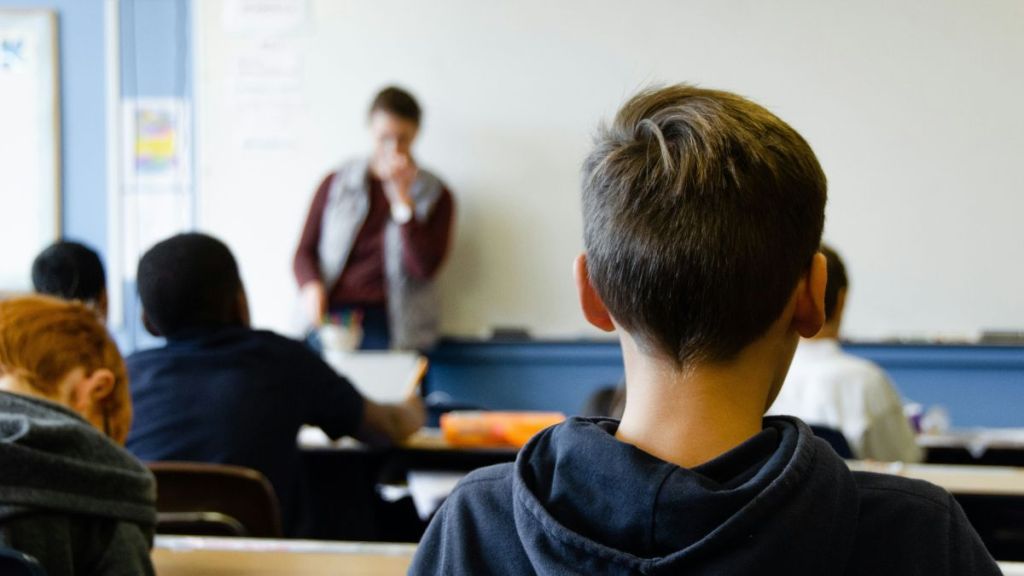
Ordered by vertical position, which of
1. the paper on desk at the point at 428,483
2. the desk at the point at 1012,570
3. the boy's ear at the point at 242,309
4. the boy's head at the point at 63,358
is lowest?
the paper on desk at the point at 428,483

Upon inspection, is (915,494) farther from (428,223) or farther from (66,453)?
(428,223)

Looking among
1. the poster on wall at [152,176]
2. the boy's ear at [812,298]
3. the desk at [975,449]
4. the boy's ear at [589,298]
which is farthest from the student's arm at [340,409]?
the poster on wall at [152,176]

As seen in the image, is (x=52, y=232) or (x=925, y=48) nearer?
(x=925, y=48)

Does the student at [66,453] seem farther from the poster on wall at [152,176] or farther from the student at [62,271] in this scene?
the poster on wall at [152,176]

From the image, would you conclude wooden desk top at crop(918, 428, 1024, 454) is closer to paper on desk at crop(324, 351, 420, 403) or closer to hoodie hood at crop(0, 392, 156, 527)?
paper on desk at crop(324, 351, 420, 403)

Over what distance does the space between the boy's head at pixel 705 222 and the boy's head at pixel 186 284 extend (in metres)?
1.55

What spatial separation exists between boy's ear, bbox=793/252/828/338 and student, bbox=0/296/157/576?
87 cm

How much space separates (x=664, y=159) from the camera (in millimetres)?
792

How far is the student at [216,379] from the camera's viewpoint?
2178 millimetres

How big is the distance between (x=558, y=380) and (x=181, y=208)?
1782mm

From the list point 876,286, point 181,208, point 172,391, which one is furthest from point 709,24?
point 172,391

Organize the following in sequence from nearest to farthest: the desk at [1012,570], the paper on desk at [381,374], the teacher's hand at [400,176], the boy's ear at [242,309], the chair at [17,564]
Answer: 1. the chair at [17,564]
2. the desk at [1012,570]
3. the boy's ear at [242,309]
4. the paper on desk at [381,374]
5. the teacher's hand at [400,176]

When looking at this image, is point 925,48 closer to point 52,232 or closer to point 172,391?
point 172,391

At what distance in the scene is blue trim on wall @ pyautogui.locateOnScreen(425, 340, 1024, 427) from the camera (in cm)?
430
